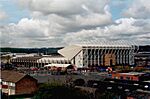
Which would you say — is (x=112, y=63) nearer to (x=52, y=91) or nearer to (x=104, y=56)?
(x=104, y=56)

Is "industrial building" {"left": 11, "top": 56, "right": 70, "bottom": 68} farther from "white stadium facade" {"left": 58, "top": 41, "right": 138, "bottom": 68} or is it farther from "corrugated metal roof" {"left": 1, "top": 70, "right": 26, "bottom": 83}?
"corrugated metal roof" {"left": 1, "top": 70, "right": 26, "bottom": 83}

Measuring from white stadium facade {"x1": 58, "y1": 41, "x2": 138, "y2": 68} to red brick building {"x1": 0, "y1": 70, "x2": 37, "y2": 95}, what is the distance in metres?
35.9

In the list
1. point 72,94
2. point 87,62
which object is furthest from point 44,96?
point 87,62

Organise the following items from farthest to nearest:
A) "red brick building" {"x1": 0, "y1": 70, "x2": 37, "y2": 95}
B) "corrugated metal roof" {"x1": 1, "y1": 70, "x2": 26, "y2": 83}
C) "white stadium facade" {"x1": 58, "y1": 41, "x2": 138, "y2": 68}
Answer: "white stadium facade" {"x1": 58, "y1": 41, "x2": 138, "y2": 68} < "corrugated metal roof" {"x1": 1, "y1": 70, "x2": 26, "y2": 83} < "red brick building" {"x1": 0, "y1": 70, "x2": 37, "y2": 95}

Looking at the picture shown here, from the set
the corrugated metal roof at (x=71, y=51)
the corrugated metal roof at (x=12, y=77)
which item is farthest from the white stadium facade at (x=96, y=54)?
the corrugated metal roof at (x=12, y=77)

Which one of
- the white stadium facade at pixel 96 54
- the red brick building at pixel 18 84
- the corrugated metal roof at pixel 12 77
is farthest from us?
the white stadium facade at pixel 96 54

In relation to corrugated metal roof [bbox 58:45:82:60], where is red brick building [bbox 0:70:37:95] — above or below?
below

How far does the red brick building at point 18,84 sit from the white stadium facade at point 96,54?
118 ft

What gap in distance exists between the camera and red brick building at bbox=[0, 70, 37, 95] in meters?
27.4

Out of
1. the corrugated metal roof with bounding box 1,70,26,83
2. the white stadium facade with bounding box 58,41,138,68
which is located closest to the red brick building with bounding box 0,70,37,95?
the corrugated metal roof with bounding box 1,70,26,83

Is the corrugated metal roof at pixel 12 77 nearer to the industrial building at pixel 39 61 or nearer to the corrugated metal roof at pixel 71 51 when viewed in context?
the corrugated metal roof at pixel 71 51

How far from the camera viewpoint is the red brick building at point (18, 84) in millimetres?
27375

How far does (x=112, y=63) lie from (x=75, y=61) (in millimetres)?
8193

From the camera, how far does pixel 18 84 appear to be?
89.9 feet
